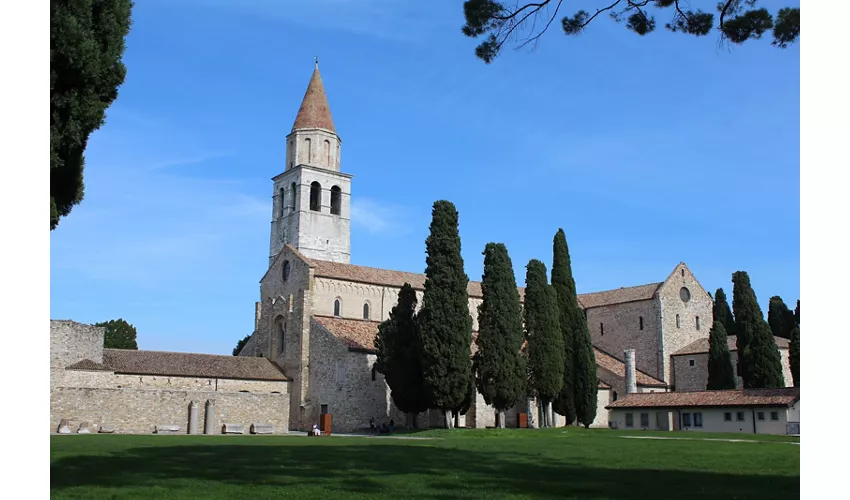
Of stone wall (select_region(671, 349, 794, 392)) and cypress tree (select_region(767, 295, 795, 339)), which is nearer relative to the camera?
stone wall (select_region(671, 349, 794, 392))

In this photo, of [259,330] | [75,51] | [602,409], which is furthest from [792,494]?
[259,330]

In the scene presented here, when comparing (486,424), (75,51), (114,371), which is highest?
(75,51)

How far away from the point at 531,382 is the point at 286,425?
1360 centimetres

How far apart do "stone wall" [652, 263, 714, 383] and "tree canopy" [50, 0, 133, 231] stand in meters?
48.1

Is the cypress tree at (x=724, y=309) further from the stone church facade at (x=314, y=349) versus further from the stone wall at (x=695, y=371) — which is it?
the stone wall at (x=695, y=371)

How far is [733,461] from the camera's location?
56.9 feet

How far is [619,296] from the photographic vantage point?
2242 inches

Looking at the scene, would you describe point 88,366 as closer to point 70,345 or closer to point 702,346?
point 70,345

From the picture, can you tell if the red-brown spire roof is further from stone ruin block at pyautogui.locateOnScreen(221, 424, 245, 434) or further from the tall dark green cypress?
the tall dark green cypress

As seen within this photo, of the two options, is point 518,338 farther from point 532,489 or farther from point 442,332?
point 532,489

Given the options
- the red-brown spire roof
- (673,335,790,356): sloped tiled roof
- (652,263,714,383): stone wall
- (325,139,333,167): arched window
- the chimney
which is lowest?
the chimney

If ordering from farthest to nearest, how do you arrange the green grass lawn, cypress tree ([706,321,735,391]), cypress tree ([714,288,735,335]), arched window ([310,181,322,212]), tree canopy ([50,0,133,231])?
cypress tree ([714,288,735,335])
arched window ([310,181,322,212])
cypress tree ([706,321,735,391])
the green grass lawn
tree canopy ([50,0,133,231])

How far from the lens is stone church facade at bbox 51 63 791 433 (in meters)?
37.1

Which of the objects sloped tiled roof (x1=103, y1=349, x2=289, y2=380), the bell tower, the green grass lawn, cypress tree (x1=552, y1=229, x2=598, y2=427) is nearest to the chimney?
cypress tree (x1=552, y1=229, x2=598, y2=427)
